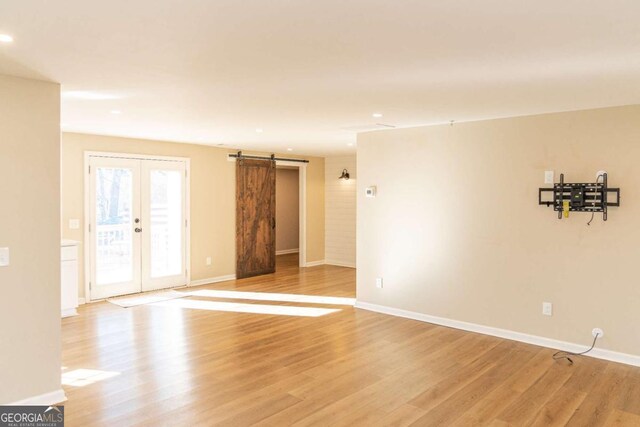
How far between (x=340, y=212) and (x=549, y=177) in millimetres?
5560

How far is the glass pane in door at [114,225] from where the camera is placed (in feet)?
21.3

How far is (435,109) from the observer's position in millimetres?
4438

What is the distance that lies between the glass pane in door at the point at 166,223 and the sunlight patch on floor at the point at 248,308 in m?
0.99

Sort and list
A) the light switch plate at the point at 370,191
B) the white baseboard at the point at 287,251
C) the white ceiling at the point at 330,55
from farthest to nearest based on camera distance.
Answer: the white baseboard at the point at 287,251 < the light switch plate at the point at 370,191 < the white ceiling at the point at 330,55

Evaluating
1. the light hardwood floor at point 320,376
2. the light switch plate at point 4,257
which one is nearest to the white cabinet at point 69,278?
the light hardwood floor at point 320,376

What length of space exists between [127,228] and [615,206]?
242 inches

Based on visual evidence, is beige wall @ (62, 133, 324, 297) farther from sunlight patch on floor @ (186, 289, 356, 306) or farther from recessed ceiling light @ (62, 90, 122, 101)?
recessed ceiling light @ (62, 90, 122, 101)

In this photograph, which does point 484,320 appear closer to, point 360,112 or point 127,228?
point 360,112

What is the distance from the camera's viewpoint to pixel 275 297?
682cm

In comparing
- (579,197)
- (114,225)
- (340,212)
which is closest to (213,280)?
(114,225)

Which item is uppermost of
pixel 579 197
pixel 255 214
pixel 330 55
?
pixel 330 55

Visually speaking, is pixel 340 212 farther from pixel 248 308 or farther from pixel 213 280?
pixel 248 308

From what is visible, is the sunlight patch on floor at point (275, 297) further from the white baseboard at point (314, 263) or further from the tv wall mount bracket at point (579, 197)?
the tv wall mount bracket at point (579, 197)

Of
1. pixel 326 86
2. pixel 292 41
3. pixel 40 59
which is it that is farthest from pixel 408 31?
pixel 40 59
